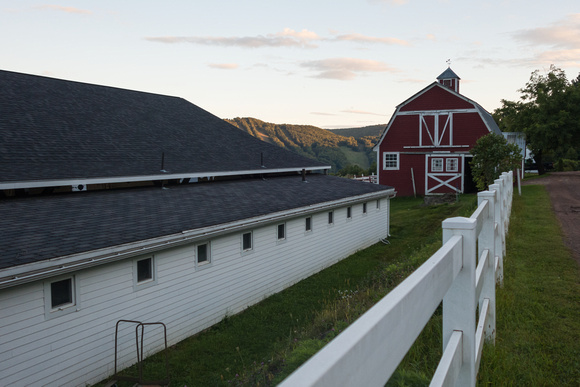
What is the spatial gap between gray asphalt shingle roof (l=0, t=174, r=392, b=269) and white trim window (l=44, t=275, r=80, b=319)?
632 millimetres

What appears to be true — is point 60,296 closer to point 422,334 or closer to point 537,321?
point 422,334

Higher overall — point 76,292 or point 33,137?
point 33,137

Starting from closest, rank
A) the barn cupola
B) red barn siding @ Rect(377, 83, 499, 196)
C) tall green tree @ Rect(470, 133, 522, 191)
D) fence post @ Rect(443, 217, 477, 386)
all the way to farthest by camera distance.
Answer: fence post @ Rect(443, 217, 477, 386) → tall green tree @ Rect(470, 133, 522, 191) → red barn siding @ Rect(377, 83, 499, 196) → the barn cupola

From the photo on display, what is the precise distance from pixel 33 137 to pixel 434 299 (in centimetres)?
1377

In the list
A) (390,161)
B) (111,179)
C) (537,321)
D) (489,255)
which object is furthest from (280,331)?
(390,161)

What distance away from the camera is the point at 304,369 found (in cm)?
88

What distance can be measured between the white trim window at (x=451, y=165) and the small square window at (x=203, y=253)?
26710mm

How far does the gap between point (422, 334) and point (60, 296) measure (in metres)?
6.74

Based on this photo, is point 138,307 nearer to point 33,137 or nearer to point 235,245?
point 235,245

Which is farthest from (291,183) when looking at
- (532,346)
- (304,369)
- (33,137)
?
(304,369)

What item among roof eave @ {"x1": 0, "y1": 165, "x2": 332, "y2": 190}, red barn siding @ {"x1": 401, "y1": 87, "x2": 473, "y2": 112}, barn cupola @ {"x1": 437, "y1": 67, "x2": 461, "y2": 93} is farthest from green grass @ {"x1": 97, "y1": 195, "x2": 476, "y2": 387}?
barn cupola @ {"x1": 437, "y1": 67, "x2": 461, "y2": 93}

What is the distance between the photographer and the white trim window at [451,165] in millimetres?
34469

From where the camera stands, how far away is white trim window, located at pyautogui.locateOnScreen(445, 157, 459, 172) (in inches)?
1357

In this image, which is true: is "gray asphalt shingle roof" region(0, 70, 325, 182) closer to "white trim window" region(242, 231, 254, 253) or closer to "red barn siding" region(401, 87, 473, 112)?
"white trim window" region(242, 231, 254, 253)
